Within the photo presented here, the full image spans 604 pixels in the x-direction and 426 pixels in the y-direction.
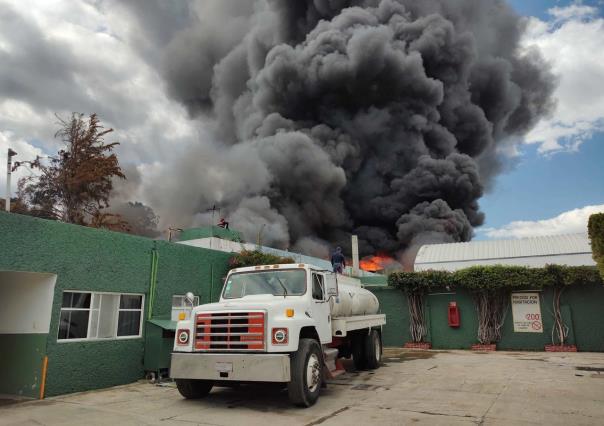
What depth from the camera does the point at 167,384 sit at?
10375 mm

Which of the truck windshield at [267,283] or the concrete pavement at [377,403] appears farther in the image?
the truck windshield at [267,283]

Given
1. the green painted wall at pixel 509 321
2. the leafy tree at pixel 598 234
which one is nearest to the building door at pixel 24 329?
the leafy tree at pixel 598 234

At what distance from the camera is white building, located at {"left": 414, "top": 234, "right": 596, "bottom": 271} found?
27094 millimetres

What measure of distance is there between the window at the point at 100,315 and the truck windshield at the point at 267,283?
10.3 ft

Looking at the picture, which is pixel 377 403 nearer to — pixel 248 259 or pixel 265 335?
pixel 265 335

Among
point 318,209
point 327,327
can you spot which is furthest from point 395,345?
point 318,209

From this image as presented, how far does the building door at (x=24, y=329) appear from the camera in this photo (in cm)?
905

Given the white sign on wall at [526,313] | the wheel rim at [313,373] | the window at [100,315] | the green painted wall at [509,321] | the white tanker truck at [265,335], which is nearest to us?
the white tanker truck at [265,335]

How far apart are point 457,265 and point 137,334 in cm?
2291

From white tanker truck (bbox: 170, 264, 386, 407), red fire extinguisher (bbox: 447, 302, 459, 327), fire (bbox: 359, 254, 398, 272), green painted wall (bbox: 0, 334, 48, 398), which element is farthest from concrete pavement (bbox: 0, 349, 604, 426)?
fire (bbox: 359, 254, 398, 272)

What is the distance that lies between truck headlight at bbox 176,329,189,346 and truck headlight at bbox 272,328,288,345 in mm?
1695

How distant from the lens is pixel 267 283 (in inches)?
359

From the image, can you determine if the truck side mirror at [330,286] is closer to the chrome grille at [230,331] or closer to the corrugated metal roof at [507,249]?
the chrome grille at [230,331]

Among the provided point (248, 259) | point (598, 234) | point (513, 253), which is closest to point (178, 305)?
point (248, 259)
